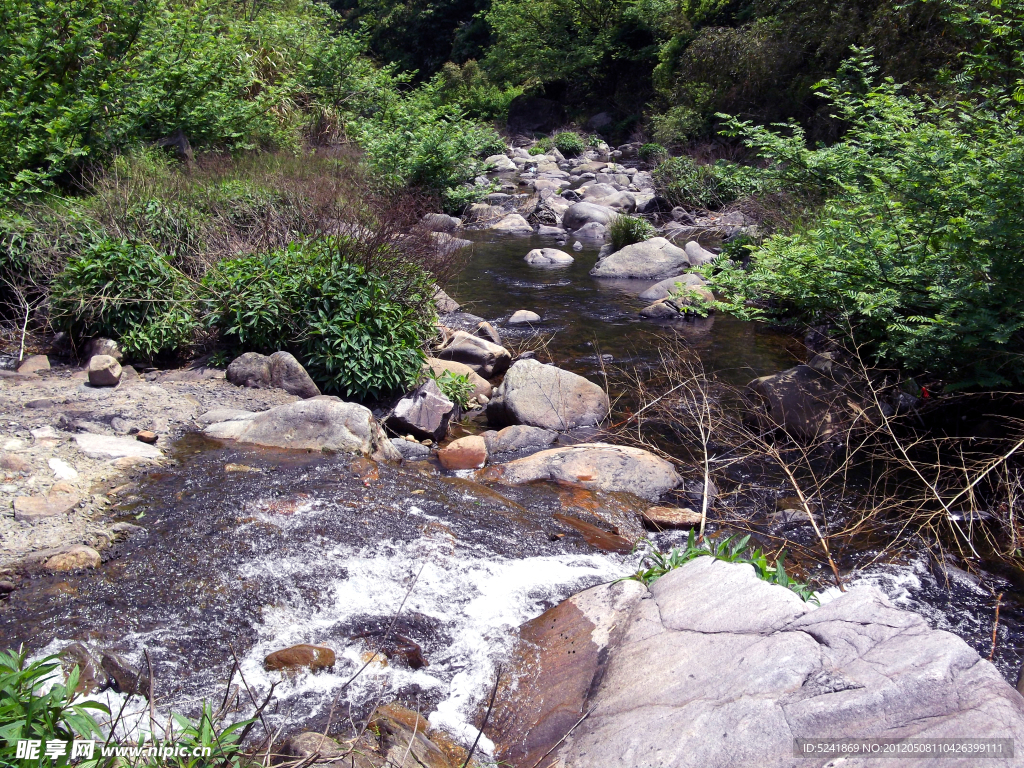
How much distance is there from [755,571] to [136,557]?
339 cm

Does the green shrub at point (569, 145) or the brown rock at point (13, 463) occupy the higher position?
the brown rock at point (13, 463)

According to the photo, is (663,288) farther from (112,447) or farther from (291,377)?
(112,447)

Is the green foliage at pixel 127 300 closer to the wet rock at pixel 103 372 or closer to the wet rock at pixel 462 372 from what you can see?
the wet rock at pixel 103 372

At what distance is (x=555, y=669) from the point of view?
343 cm

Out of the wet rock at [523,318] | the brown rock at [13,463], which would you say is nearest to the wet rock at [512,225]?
the wet rock at [523,318]

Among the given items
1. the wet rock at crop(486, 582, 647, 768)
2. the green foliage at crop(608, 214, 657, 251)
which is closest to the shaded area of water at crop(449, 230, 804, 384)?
the green foliage at crop(608, 214, 657, 251)

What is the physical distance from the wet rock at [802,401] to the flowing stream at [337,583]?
174 centimetres

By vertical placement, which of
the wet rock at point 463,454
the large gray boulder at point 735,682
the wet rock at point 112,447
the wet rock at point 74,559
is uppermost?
the large gray boulder at point 735,682

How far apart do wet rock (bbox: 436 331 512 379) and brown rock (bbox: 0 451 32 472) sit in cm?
434

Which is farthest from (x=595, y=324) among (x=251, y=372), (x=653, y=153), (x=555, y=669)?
(x=653, y=153)

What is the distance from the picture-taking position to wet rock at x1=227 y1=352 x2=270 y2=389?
682cm

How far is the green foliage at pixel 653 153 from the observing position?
2088cm

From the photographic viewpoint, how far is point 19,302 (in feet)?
25.3

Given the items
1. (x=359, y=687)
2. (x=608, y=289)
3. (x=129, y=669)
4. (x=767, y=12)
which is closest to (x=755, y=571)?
(x=359, y=687)
